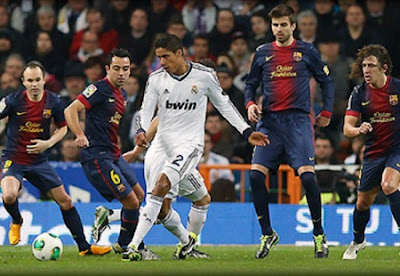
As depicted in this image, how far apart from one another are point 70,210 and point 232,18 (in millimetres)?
7084

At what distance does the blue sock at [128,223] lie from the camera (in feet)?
41.6

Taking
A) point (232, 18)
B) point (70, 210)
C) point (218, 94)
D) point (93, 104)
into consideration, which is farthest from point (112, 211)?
point (232, 18)

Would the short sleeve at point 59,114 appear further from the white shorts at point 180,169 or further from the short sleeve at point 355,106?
the short sleeve at point 355,106

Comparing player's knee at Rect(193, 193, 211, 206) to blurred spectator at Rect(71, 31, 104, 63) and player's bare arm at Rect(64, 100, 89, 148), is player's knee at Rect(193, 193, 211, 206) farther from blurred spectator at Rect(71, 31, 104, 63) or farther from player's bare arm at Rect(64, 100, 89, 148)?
blurred spectator at Rect(71, 31, 104, 63)

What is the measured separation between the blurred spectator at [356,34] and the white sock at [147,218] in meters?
7.69

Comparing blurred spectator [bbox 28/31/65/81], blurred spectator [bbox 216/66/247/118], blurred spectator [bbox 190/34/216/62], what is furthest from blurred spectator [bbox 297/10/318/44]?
blurred spectator [bbox 28/31/65/81]

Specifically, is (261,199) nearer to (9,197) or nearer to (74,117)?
(74,117)

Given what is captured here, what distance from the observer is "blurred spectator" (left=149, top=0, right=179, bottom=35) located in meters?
19.7

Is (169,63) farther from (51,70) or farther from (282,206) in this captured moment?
(51,70)

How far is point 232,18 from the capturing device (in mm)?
19078

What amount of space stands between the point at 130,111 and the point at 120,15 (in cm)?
259

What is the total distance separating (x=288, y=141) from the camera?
40.5 ft

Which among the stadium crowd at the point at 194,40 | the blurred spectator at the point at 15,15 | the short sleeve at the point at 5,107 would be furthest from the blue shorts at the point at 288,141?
the blurred spectator at the point at 15,15

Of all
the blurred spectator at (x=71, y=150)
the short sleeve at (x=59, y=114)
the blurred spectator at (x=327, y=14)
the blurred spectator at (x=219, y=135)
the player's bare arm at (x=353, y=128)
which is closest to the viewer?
the player's bare arm at (x=353, y=128)
